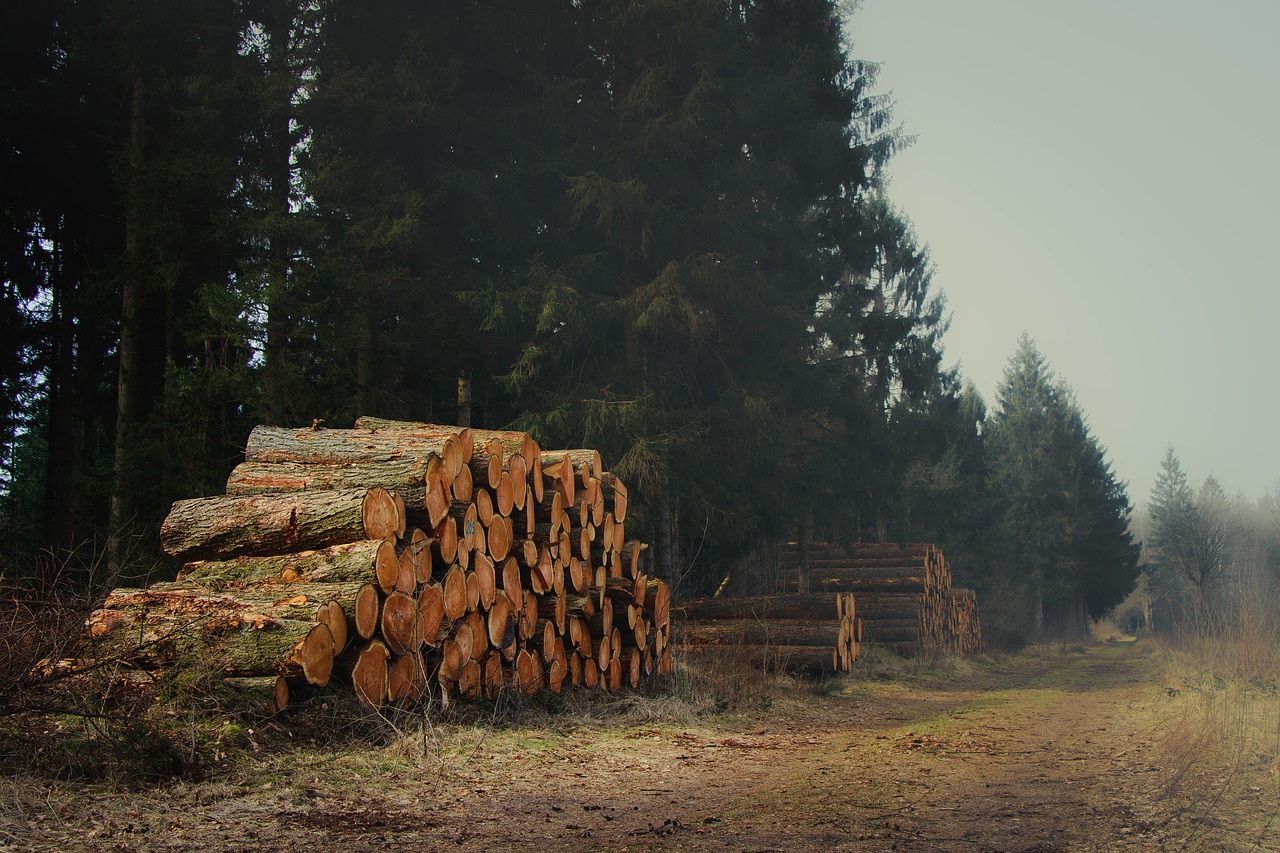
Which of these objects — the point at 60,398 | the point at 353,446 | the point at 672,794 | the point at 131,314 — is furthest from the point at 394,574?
the point at 60,398

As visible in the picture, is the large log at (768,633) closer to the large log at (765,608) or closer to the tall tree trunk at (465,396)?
the large log at (765,608)

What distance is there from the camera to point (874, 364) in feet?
70.4

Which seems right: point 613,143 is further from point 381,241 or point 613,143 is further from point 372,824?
point 372,824

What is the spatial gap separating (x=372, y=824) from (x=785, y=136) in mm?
17061

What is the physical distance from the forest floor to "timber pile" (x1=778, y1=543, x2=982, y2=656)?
38.2 ft

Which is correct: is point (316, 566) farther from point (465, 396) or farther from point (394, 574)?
point (465, 396)

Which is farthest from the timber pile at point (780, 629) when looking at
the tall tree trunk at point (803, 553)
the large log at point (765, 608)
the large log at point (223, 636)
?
the large log at point (223, 636)

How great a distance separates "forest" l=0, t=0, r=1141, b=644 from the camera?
14.5 m

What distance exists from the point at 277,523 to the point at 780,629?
336 inches

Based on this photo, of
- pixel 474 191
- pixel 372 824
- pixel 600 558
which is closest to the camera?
pixel 372 824

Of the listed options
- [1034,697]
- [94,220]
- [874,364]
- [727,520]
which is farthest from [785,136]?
[94,220]

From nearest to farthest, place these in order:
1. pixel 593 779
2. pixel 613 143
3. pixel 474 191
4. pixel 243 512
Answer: pixel 593 779, pixel 243 512, pixel 474 191, pixel 613 143

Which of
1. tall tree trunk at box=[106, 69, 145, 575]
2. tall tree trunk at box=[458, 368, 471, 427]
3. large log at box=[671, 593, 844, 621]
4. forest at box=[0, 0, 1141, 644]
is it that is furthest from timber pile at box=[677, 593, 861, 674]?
tall tree trunk at box=[106, 69, 145, 575]

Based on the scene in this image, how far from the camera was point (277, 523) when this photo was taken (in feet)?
23.6
